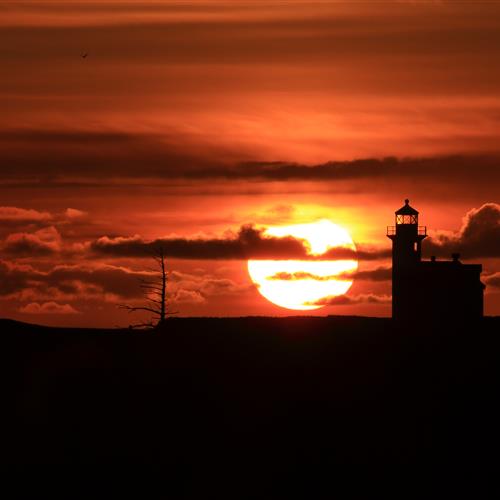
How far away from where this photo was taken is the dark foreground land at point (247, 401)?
44.5m

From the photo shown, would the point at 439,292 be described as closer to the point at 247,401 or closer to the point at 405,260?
the point at 405,260

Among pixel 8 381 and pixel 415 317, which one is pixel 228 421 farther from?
pixel 415 317

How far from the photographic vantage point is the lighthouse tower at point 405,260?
75.2 meters

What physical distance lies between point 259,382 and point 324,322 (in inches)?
769

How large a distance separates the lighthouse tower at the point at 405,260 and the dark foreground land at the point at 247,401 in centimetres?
1036

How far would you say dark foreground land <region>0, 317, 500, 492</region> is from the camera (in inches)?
1751

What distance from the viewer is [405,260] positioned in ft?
258

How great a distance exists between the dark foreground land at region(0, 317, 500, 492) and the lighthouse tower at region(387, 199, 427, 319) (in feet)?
34.0

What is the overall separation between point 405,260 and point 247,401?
2996cm

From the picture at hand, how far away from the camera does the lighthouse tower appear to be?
247 feet

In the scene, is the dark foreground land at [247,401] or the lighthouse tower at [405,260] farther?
the lighthouse tower at [405,260]

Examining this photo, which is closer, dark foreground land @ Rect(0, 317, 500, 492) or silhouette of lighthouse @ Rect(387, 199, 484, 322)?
dark foreground land @ Rect(0, 317, 500, 492)

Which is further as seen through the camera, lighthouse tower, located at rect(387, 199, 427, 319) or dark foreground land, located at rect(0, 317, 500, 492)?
lighthouse tower, located at rect(387, 199, 427, 319)

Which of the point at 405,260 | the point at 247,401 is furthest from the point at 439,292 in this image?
the point at 247,401
